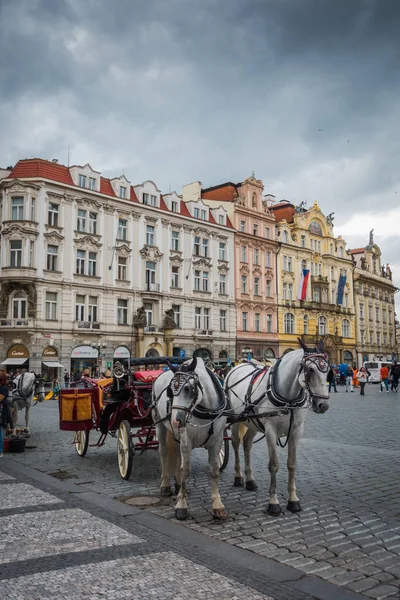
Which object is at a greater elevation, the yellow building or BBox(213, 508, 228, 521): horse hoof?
the yellow building


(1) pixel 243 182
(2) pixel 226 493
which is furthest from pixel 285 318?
(2) pixel 226 493

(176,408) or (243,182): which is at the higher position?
(243,182)

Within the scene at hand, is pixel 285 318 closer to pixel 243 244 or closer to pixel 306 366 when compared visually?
pixel 243 244

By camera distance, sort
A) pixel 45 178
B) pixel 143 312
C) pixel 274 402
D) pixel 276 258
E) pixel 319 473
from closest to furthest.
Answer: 1. pixel 274 402
2. pixel 319 473
3. pixel 45 178
4. pixel 143 312
5. pixel 276 258

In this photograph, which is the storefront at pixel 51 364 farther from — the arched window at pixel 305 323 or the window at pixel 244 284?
the arched window at pixel 305 323

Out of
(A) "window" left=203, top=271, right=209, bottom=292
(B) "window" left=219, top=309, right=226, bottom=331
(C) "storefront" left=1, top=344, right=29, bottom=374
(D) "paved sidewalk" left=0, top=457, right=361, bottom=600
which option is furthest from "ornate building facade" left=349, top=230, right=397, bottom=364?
(D) "paved sidewalk" left=0, top=457, right=361, bottom=600

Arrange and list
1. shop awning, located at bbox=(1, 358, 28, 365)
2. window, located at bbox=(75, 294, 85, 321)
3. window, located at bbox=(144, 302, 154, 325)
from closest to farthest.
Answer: shop awning, located at bbox=(1, 358, 28, 365)
window, located at bbox=(75, 294, 85, 321)
window, located at bbox=(144, 302, 154, 325)

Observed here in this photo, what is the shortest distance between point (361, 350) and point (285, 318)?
16.0m

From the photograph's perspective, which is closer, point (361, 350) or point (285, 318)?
point (285, 318)

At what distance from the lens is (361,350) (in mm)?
66688

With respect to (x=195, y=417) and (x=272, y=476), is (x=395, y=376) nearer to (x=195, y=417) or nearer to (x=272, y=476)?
(x=272, y=476)

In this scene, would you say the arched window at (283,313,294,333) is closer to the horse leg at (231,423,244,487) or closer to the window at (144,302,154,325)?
the window at (144,302,154,325)

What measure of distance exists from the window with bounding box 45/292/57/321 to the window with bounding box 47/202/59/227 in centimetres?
490

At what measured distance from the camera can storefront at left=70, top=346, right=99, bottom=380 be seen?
125 feet
